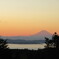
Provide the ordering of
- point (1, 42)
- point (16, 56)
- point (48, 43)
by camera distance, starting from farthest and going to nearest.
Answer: point (48, 43) → point (1, 42) → point (16, 56)

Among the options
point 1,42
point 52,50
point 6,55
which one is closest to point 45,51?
point 52,50

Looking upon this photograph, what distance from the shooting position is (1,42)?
164ft

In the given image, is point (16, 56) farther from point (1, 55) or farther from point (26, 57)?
point (1, 55)

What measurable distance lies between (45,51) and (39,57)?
5.96 feet

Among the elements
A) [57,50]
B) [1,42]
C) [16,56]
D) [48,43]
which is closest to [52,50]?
[57,50]

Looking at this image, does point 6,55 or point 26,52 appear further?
point 26,52

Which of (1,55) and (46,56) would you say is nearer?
(1,55)

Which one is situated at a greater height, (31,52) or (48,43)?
(48,43)

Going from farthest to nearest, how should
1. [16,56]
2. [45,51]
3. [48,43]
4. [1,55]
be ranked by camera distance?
[48,43] → [45,51] → [16,56] → [1,55]

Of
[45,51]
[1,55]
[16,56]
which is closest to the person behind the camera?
[1,55]

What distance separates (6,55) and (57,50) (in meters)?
8.83

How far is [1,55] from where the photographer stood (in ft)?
85.7

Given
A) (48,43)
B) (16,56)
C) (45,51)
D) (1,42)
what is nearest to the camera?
(16,56)

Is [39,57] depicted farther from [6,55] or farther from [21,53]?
[6,55]
